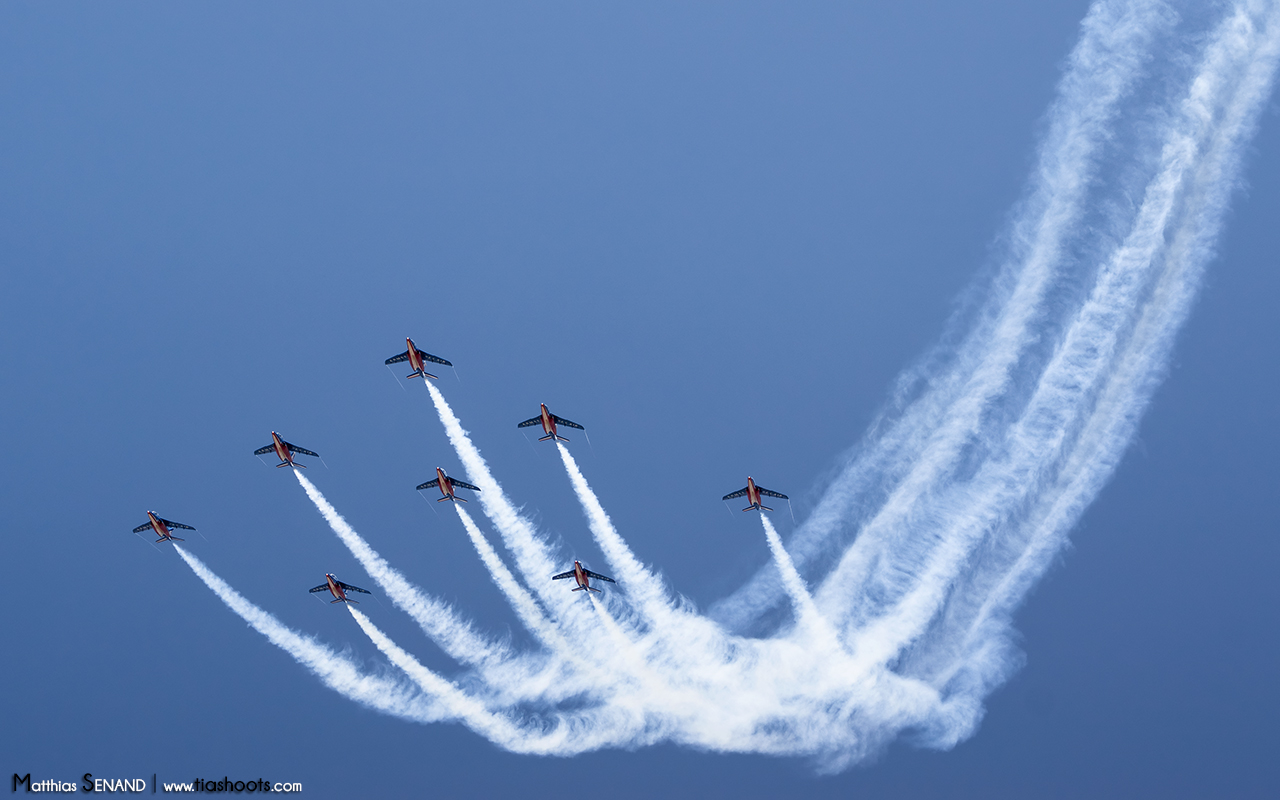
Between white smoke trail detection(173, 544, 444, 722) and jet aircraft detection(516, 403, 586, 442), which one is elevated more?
jet aircraft detection(516, 403, 586, 442)

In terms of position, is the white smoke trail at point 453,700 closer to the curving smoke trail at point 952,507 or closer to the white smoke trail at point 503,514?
the curving smoke trail at point 952,507

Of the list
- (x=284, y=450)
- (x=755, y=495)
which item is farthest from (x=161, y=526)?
(x=755, y=495)

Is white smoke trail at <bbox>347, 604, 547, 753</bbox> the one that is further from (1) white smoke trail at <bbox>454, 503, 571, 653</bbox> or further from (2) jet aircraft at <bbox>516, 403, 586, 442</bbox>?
(2) jet aircraft at <bbox>516, 403, 586, 442</bbox>

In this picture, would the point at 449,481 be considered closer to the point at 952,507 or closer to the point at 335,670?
the point at 335,670

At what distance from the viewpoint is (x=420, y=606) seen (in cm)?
6906

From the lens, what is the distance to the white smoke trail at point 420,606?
6819 centimetres

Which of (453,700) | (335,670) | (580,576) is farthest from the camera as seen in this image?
(335,670)

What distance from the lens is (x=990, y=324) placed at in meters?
60.9

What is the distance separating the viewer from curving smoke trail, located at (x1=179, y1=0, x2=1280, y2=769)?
193 feet

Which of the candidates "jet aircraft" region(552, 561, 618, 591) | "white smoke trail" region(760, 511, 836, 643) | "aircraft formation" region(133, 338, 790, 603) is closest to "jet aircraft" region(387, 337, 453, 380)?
"aircraft formation" region(133, 338, 790, 603)

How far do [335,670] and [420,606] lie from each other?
7167 millimetres

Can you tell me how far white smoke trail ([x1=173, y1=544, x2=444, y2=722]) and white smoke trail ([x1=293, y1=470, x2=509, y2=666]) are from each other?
380 centimetres

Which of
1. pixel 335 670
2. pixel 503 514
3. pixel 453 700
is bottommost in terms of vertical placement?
pixel 453 700

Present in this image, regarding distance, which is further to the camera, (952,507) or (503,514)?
(503,514)
